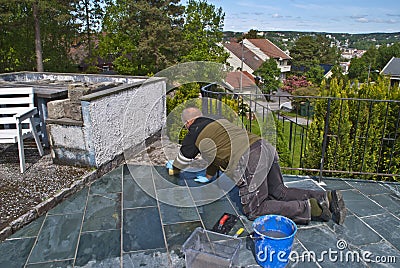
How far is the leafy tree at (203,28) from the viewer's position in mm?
13727

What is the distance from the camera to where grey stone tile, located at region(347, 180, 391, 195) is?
3.33 metres

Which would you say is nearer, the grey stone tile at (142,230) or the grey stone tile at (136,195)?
the grey stone tile at (142,230)

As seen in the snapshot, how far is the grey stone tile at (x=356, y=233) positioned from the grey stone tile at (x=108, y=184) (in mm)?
2273

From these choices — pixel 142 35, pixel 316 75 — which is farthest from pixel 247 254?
pixel 316 75

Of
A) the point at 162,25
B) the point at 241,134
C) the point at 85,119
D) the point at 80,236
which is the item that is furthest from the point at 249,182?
the point at 162,25

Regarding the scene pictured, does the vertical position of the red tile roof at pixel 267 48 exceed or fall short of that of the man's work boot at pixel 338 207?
it exceeds it

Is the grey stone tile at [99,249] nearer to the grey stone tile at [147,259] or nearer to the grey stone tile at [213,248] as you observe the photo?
the grey stone tile at [147,259]

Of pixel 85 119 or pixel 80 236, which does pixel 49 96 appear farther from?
pixel 80 236

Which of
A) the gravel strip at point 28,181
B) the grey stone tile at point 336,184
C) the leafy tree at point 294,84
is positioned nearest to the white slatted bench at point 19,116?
the gravel strip at point 28,181

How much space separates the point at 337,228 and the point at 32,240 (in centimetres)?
258

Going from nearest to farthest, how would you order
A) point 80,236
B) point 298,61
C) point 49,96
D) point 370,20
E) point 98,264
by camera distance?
point 98,264, point 80,236, point 49,96, point 298,61, point 370,20

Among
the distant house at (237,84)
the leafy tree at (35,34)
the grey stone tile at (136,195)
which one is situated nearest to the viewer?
the grey stone tile at (136,195)

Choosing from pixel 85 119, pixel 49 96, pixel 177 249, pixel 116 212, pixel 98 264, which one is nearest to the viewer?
pixel 98 264

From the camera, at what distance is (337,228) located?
263 centimetres
